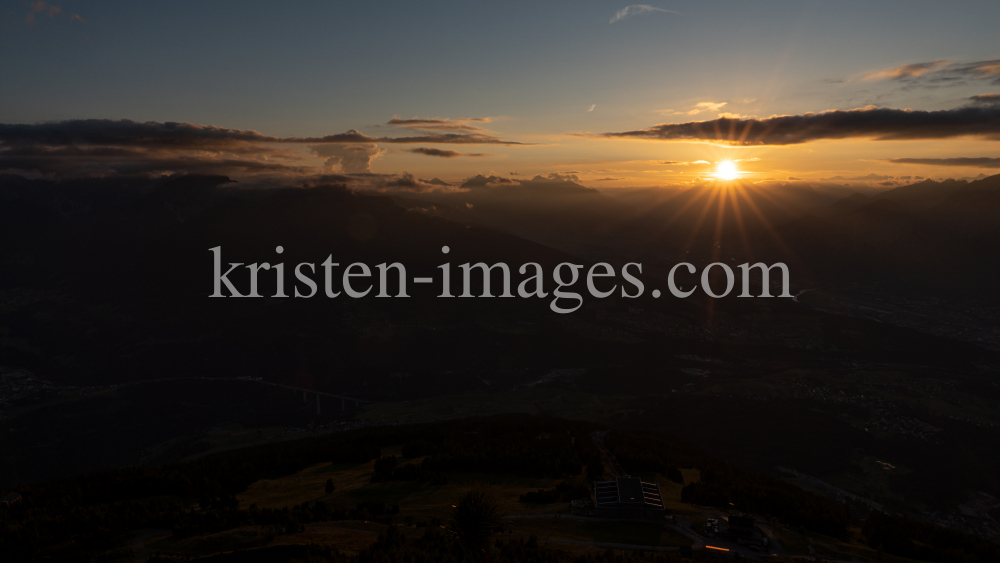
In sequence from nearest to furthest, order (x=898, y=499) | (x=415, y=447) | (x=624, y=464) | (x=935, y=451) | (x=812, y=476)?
(x=624, y=464) → (x=415, y=447) → (x=898, y=499) → (x=812, y=476) → (x=935, y=451)

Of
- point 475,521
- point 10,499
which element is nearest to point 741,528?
point 475,521

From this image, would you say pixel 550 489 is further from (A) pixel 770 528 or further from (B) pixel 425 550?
(B) pixel 425 550

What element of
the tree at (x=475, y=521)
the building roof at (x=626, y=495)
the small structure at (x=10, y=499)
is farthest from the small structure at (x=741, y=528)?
the small structure at (x=10, y=499)

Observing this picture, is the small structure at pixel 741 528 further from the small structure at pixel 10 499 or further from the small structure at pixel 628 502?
the small structure at pixel 10 499

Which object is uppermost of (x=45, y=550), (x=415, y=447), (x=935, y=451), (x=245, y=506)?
(x=45, y=550)

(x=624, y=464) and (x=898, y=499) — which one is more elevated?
(x=624, y=464)

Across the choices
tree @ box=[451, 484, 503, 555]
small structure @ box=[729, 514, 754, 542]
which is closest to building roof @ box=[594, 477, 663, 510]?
small structure @ box=[729, 514, 754, 542]

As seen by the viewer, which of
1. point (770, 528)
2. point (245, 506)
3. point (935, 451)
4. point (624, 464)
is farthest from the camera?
point (935, 451)

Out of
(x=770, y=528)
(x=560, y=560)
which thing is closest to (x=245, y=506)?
(x=560, y=560)
